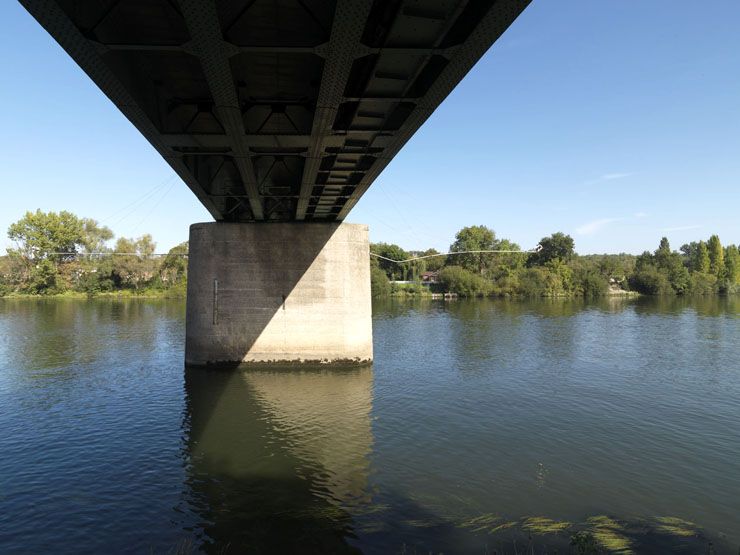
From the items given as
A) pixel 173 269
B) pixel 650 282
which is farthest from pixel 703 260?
pixel 173 269

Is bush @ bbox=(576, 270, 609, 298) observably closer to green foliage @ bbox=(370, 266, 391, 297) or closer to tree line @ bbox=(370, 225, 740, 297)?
tree line @ bbox=(370, 225, 740, 297)

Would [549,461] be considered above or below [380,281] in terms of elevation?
below

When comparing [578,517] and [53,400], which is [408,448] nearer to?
[578,517]

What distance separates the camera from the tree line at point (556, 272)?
85938 millimetres

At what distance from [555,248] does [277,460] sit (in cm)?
10653

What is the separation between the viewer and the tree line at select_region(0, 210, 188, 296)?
83.3m

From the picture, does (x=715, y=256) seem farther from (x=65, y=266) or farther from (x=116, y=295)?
(x=65, y=266)

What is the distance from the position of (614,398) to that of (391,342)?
1580 cm

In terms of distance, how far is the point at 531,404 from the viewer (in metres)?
17.2

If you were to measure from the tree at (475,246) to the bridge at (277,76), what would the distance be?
86.7m

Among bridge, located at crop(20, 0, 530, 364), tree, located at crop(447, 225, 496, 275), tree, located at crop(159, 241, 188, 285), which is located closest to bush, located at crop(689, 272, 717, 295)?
tree, located at crop(447, 225, 496, 275)

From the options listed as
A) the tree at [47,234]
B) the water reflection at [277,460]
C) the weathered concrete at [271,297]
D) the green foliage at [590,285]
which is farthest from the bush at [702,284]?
the tree at [47,234]

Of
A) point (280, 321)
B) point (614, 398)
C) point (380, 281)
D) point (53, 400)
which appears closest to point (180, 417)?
point (53, 400)

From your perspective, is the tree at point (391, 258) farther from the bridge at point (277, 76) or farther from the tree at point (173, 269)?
the bridge at point (277, 76)
